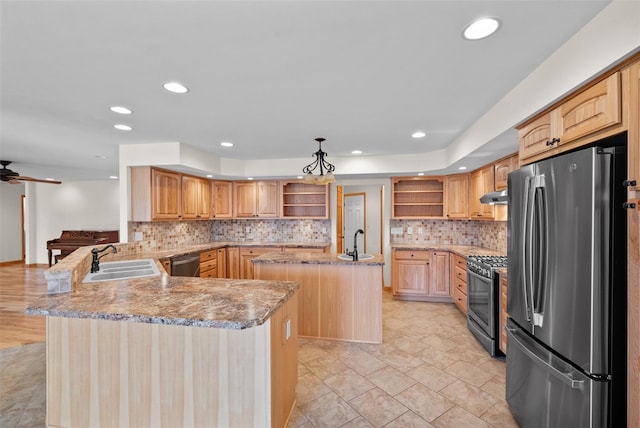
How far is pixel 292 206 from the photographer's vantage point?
5.76 metres

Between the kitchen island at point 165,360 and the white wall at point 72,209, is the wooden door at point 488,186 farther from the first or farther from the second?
the white wall at point 72,209

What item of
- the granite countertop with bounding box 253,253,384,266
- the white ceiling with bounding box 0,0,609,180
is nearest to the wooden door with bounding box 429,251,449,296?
the granite countertop with bounding box 253,253,384,266

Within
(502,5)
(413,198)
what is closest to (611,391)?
(502,5)

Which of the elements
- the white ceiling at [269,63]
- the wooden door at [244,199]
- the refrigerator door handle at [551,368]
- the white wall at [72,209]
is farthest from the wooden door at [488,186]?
the white wall at [72,209]

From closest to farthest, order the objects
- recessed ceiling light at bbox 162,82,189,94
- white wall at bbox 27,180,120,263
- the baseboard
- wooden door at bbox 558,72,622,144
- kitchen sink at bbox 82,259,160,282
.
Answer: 1. wooden door at bbox 558,72,622,144
2. recessed ceiling light at bbox 162,82,189,94
3. kitchen sink at bbox 82,259,160,282
4. the baseboard
5. white wall at bbox 27,180,120,263

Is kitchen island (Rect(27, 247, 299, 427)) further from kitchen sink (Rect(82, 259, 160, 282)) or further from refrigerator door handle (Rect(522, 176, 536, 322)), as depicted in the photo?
refrigerator door handle (Rect(522, 176, 536, 322))

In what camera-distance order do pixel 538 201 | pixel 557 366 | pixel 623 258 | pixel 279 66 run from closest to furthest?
pixel 623 258
pixel 557 366
pixel 538 201
pixel 279 66

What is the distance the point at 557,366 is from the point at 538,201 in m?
0.88

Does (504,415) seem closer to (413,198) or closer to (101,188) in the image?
(413,198)

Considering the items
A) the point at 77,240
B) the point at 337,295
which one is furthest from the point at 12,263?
the point at 337,295

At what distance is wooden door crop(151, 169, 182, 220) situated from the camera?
4.06 meters

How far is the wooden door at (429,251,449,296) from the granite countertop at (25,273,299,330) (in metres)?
3.30

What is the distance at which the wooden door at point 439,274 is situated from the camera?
15.3 ft

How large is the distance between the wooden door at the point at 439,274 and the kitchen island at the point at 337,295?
1799 millimetres
